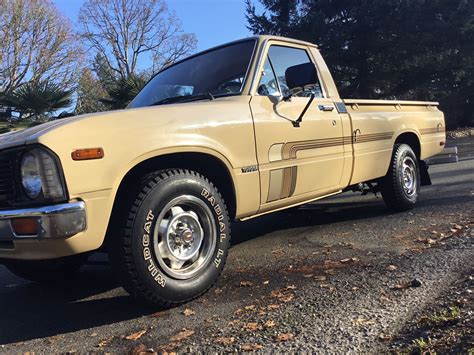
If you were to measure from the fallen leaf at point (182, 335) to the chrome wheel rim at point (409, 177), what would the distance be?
392 centimetres

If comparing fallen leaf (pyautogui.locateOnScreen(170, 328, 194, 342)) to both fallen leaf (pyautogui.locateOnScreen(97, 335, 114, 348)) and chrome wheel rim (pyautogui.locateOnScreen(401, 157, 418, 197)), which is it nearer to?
fallen leaf (pyautogui.locateOnScreen(97, 335, 114, 348))

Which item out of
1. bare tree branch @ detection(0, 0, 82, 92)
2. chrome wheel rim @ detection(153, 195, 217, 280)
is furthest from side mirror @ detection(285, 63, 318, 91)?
bare tree branch @ detection(0, 0, 82, 92)

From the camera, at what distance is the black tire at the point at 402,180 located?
19.2ft

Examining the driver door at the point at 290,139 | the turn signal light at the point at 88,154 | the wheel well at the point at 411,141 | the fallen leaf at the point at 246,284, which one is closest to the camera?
the turn signal light at the point at 88,154

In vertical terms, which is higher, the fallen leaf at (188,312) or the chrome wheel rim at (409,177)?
the chrome wheel rim at (409,177)

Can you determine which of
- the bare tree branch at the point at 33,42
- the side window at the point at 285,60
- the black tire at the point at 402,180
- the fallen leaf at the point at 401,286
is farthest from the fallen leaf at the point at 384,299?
the bare tree branch at the point at 33,42

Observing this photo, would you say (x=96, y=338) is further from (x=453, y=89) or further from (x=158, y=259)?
(x=453, y=89)

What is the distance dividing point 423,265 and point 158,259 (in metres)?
2.08

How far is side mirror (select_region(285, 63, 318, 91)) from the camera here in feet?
13.8

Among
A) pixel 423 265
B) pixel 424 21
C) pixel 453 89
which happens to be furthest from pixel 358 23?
pixel 423 265

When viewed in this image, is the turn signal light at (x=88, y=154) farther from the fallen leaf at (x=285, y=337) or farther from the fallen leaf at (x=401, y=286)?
the fallen leaf at (x=401, y=286)

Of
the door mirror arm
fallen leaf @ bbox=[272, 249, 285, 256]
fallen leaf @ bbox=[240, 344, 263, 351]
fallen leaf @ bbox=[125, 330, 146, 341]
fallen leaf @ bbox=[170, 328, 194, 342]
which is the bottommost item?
fallen leaf @ bbox=[272, 249, 285, 256]

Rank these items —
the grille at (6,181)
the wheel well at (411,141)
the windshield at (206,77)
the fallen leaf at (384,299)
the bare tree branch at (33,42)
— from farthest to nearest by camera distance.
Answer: the bare tree branch at (33,42)
the wheel well at (411,141)
the windshield at (206,77)
the fallen leaf at (384,299)
the grille at (6,181)

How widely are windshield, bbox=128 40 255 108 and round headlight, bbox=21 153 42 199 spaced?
5.41 feet
